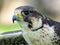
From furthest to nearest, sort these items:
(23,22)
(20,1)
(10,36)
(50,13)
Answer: (20,1)
(50,13)
(10,36)
(23,22)

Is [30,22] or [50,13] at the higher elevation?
[30,22]

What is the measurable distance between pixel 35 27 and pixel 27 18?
4.2 inches

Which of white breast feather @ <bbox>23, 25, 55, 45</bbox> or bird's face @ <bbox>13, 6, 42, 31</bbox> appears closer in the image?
bird's face @ <bbox>13, 6, 42, 31</bbox>

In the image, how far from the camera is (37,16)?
360 centimetres

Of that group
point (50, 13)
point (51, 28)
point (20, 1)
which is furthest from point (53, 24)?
point (20, 1)

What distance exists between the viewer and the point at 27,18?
354cm

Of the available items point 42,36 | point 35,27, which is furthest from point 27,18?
point 42,36

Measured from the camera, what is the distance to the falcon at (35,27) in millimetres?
3521

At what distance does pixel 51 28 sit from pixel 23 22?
293 mm

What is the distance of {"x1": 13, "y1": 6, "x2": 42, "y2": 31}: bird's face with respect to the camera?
3.50 m

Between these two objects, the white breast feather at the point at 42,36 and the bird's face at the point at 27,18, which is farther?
the white breast feather at the point at 42,36

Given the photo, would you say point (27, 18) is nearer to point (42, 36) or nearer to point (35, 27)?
point (35, 27)

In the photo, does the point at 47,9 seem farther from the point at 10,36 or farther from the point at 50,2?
the point at 10,36

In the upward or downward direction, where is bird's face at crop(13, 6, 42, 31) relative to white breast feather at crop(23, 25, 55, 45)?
upward
